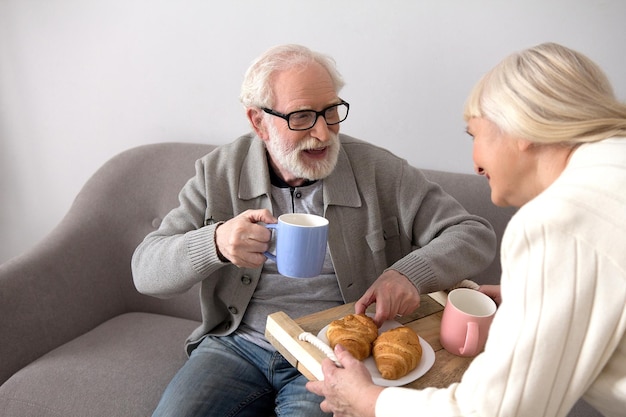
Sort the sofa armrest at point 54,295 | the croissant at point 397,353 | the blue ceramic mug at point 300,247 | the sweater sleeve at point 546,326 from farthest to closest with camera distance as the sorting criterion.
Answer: the sofa armrest at point 54,295
the blue ceramic mug at point 300,247
the croissant at point 397,353
the sweater sleeve at point 546,326

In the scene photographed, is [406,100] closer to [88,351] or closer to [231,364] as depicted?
[231,364]

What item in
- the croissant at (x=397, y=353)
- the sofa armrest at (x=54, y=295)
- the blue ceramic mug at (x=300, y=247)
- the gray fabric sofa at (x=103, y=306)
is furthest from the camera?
the sofa armrest at (x=54, y=295)

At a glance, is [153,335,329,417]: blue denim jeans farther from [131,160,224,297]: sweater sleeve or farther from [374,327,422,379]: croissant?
[374,327,422,379]: croissant

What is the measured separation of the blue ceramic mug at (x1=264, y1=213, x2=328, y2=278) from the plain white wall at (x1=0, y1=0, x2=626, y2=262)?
90cm

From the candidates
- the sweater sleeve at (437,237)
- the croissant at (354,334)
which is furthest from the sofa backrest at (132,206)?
the croissant at (354,334)

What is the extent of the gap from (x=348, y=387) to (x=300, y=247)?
1.01ft

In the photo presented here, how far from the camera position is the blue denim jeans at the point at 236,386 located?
1275mm

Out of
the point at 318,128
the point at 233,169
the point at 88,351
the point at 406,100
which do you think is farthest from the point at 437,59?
the point at 88,351

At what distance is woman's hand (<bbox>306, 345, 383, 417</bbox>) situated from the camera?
0.89 metres

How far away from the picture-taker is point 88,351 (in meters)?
1.62

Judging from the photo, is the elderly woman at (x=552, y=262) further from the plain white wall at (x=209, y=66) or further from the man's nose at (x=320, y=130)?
the plain white wall at (x=209, y=66)

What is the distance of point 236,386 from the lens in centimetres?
135

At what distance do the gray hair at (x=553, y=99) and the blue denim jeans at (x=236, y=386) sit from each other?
0.82m

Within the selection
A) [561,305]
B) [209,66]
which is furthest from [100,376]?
[561,305]
